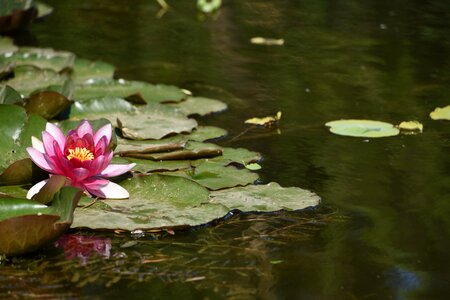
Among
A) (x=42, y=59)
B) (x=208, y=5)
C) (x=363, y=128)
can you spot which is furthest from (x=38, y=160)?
(x=208, y=5)

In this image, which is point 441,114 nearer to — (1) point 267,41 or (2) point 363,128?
(2) point 363,128

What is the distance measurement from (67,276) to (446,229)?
0.91 meters

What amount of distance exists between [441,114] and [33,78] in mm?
1400

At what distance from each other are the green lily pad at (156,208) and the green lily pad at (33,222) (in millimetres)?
129

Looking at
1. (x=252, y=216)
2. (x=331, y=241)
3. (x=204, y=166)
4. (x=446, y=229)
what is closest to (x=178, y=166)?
(x=204, y=166)

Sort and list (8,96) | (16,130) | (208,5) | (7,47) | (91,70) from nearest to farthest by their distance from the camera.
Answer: (16,130)
(8,96)
(91,70)
(7,47)
(208,5)

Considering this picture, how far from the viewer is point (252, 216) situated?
2.36 metres

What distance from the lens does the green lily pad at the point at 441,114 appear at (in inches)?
128

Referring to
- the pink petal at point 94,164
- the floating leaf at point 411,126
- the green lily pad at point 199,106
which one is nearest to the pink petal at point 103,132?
the pink petal at point 94,164

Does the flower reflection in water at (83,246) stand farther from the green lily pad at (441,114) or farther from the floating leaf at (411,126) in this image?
the green lily pad at (441,114)

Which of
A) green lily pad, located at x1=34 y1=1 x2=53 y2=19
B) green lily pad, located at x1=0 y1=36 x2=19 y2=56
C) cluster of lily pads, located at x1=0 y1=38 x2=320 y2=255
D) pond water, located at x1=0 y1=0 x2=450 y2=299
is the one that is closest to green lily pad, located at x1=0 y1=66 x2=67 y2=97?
cluster of lily pads, located at x1=0 y1=38 x2=320 y2=255

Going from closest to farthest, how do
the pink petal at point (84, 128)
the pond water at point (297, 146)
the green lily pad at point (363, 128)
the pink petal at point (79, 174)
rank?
the pond water at point (297, 146)
the pink petal at point (79, 174)
the pink petal at point (84, 128)
the green lily pad at point (363, 128)

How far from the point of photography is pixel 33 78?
131 inches

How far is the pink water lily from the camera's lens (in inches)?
89.7
